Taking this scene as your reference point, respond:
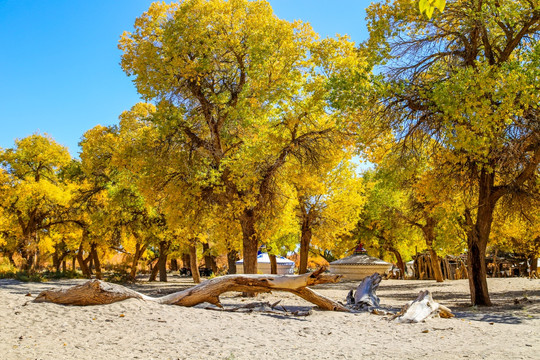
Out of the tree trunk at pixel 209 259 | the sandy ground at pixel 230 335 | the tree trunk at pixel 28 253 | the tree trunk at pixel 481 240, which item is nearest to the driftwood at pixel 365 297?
the sandy ground at pixel 230 335

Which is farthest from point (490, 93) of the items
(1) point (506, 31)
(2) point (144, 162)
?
(2) point (144, 162)

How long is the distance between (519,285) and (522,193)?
10362 mm

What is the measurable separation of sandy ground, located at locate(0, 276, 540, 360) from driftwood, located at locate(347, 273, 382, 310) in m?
1.25

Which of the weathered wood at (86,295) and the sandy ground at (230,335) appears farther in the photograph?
the weathered wood at (86,295)

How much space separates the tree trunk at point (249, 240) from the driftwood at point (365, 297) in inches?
179

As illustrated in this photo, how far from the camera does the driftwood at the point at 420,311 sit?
884cm

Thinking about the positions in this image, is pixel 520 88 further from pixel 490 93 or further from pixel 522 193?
pixel 522 193

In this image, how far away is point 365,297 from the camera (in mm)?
11172

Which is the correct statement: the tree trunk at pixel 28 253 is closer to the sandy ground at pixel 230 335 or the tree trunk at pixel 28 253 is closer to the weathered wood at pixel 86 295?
the sandy ground at pixel 230 335

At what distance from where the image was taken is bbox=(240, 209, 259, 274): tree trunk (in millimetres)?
15203

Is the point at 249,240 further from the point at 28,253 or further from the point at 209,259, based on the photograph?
the point at 209,259

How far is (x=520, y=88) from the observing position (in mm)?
9055

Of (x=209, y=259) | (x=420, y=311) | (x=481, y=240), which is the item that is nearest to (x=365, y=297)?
(x=420, y=311)

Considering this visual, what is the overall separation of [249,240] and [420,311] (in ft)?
23.5
